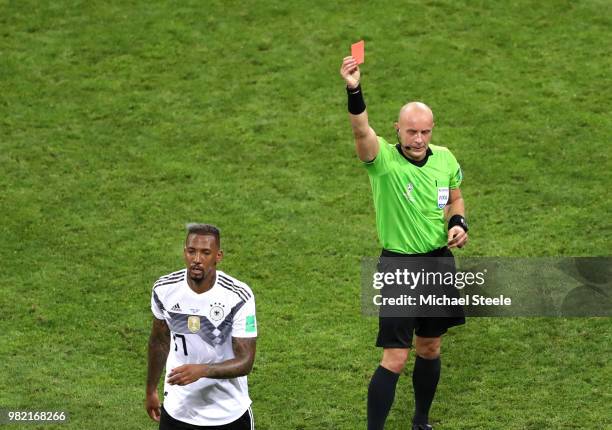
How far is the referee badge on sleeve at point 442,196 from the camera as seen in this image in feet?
29.9

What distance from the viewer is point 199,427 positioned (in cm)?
785

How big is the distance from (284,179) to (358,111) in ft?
15.9

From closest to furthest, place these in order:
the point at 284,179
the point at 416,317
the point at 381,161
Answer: the point at 381,161 < the point at 416,317 < the point at 284,179

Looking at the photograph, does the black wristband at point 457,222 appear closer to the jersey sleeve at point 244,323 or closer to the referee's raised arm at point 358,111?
the referee's raised arm at point 358,111

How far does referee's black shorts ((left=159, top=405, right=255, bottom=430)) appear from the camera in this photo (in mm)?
7867

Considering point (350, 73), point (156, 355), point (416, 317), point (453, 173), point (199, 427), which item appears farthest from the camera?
point (453, 173)

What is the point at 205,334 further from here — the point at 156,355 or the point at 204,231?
the point at 204,231

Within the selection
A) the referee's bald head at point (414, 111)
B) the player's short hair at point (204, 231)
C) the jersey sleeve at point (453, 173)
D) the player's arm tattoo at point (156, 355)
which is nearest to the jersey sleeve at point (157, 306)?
the player's arm tattoo at point (156, 355)

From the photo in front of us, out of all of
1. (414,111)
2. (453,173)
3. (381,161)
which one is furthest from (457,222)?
(414,111)

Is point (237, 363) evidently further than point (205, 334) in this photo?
No

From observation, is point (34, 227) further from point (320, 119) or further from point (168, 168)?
point (320, 119)

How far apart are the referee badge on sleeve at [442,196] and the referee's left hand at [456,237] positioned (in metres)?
0.21

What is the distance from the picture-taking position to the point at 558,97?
14.5 metres

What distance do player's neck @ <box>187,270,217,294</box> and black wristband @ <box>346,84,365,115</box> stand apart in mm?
1654
